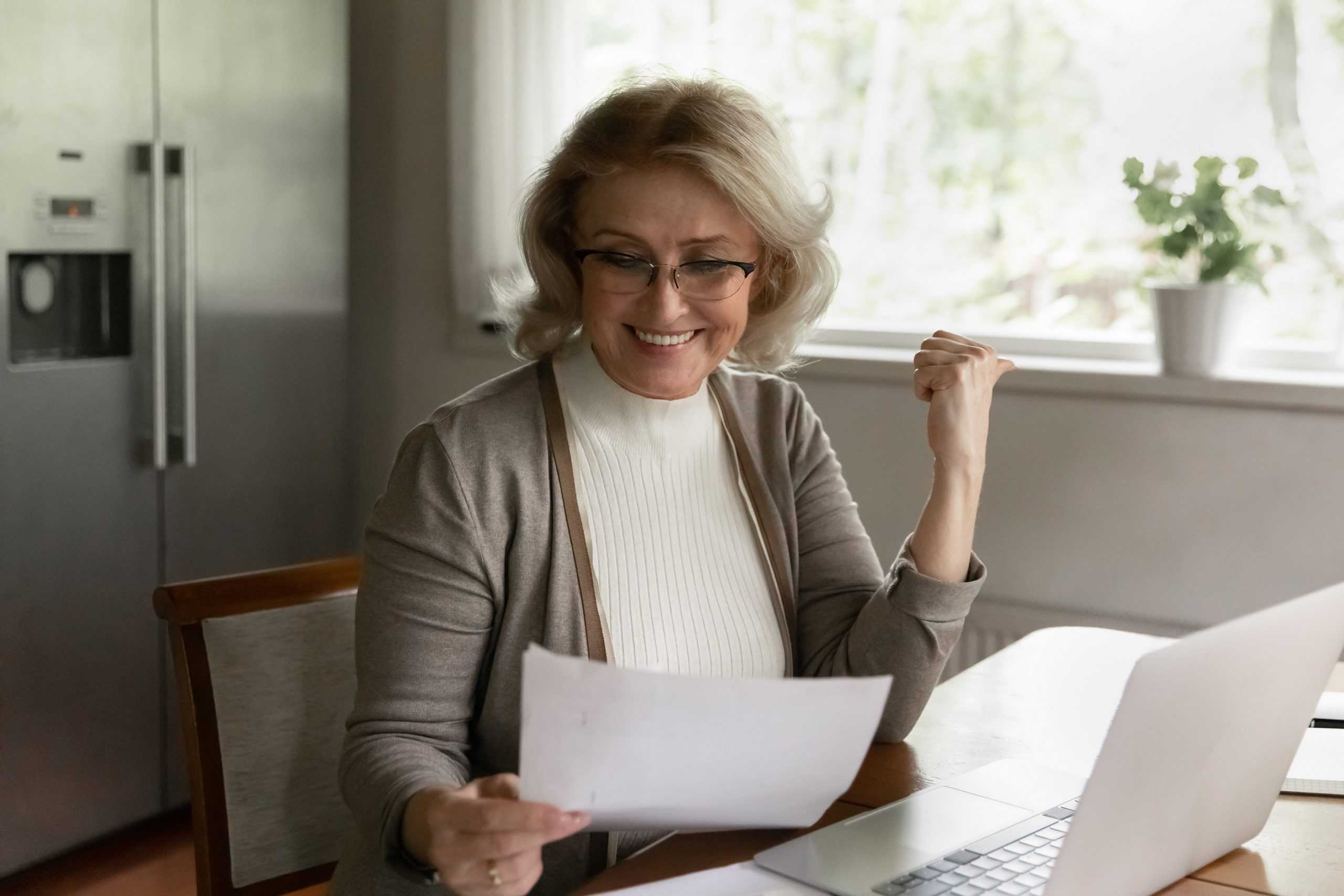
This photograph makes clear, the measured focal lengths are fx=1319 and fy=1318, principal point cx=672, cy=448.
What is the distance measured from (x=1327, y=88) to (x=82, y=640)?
2.49 meters

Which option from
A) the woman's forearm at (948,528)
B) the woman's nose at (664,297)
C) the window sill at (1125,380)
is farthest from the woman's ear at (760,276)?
the window sill at (1125,380)

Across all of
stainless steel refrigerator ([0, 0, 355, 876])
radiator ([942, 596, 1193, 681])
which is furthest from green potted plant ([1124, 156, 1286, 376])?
stainless steel refrigerator ([0, 0, 355, 876])

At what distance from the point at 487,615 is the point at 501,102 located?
196 cm

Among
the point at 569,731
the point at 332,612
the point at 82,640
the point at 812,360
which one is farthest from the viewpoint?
the point at 812,360

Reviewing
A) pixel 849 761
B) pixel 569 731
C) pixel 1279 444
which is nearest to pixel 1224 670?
pixel 849 761

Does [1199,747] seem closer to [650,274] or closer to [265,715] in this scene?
[650,274]

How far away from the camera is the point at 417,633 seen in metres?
1.17

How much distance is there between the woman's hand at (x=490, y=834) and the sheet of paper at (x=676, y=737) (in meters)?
0.02

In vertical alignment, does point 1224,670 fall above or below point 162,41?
below

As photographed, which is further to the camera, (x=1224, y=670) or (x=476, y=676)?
(x=476, y=676)

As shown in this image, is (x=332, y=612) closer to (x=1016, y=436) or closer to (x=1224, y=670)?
(x=1224, y=670)

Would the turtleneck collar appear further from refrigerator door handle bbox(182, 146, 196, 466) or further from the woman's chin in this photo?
refrigerator door handle bbox(182, 146, 196, 466)

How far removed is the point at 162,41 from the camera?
98.6 inches

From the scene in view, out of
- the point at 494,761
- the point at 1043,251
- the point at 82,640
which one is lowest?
the point at 82,640
